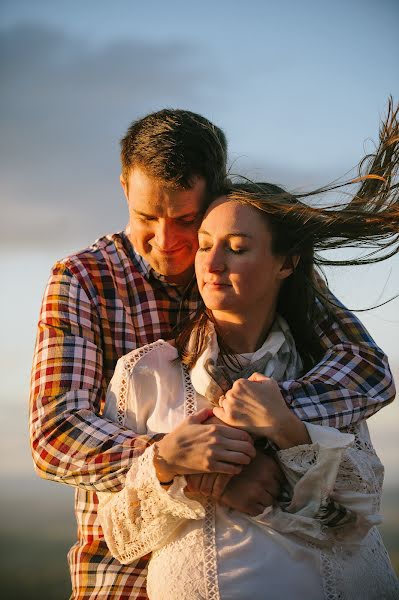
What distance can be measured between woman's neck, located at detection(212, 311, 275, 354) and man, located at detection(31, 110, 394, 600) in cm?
24

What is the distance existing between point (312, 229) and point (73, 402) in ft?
3.67

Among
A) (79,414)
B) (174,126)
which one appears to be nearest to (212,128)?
(174,126)

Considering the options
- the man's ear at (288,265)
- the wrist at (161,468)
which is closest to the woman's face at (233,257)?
the man's ear at (288,265)

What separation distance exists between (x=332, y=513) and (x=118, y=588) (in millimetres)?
904

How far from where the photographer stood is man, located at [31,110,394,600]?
3.54 metres

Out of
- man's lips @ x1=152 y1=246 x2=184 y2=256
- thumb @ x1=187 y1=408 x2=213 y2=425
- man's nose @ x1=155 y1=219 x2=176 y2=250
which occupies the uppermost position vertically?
man's nose @ x1=155 y1=219 x2=176 y2=250

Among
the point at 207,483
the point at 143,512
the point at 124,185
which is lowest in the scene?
the point at 143,512

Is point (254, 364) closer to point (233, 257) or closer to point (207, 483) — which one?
point (233, 257)

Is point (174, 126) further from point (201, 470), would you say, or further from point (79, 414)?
point (201, 470)

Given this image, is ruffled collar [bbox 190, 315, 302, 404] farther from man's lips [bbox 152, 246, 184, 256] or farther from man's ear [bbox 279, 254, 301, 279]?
man's lips [bbox 152, 246, 184, 256]

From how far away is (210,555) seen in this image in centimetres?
326

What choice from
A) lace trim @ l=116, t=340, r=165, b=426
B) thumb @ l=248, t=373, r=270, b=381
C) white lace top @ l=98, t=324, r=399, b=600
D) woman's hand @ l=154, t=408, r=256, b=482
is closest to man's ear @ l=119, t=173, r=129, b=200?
lace trim @ l=116, t=340, r=165, b=426

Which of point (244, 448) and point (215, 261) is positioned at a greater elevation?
point (215, 261)

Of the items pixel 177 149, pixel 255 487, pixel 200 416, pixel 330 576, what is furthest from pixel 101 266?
pixel 330 576
